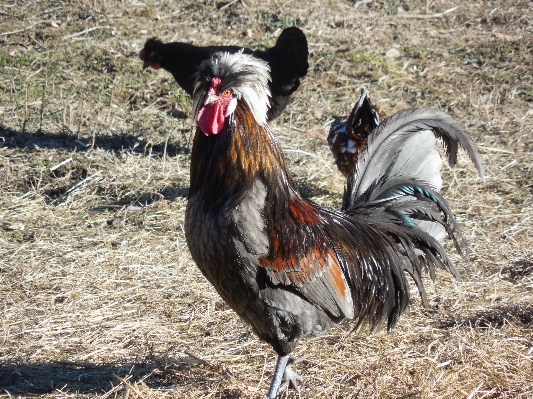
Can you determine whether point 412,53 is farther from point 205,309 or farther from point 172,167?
point 205,309

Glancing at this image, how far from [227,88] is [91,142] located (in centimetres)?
456

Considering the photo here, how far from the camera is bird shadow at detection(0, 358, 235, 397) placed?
3.55 m

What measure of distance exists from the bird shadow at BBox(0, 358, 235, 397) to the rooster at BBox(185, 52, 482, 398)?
0.54 meters

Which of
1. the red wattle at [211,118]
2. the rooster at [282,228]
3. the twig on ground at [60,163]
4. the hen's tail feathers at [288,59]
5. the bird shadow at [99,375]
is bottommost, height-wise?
the bird shadow at [99,375]

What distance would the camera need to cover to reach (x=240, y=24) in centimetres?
1001

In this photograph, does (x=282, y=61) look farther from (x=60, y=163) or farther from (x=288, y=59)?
(x=60, y=163)

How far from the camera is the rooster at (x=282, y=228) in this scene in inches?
122

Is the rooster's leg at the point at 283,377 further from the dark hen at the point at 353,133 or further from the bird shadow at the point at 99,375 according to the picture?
the dark hen at the point at 353,133

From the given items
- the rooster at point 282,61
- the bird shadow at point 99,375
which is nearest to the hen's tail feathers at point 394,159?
the bird shadow at point 99,375

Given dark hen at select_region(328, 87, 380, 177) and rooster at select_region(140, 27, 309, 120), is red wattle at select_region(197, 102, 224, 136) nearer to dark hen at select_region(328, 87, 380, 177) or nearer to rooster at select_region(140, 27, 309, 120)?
dark hen at select_region(328, 87, 380, 177)

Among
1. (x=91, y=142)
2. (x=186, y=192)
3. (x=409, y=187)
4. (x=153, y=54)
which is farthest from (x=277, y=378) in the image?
(x=153, y=54)

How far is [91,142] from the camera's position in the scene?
7.22 metres

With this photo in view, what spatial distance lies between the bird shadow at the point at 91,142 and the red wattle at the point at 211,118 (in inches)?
151

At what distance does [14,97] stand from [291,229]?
6087 mm
